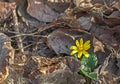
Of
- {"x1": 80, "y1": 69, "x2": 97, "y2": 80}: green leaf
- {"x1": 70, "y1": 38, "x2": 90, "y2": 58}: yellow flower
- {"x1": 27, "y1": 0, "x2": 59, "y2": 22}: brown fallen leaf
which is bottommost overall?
{"x1": 80, "y1": 69, "x2": 97, "y2": 80}: green leaf

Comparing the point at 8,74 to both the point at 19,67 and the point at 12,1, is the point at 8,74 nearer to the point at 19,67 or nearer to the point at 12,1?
the point at 19,67

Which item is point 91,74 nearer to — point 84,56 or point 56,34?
point 84,56

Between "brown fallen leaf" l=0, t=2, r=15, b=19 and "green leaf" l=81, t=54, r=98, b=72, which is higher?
"brown fallen leaf" l=0, t=2, r=15, b=19

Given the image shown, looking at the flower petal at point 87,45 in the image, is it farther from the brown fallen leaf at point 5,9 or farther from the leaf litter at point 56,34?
the brown fallen leaf at point 5,9

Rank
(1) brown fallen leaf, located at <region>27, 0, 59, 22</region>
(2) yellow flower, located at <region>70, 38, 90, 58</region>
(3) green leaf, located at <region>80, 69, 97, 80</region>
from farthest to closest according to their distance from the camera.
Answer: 1. (1) brown fallen leaf, located at <region>27, 0, 59, 22</region>
2. (2) yellow flower, located at <region>70, 38, 90, 58</region>
3. (3) green leaf, located at <region>80, 69, 97, 80</region>

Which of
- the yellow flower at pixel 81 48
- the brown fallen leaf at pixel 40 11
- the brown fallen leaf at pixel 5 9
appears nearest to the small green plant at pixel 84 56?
the yellow flower at pixel 81 48

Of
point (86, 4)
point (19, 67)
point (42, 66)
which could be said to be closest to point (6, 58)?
point (19, 67)

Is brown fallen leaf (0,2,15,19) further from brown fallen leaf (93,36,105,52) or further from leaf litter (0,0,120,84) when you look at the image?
brown fallen leaf (93,36,105,52)

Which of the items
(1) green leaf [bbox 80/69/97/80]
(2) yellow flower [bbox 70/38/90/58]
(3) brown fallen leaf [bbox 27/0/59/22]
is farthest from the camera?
(3) brown fallen leaf [bbox 27/0/59/22]

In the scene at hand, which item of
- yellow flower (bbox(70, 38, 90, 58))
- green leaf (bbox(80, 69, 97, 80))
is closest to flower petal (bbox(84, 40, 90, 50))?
yellow flower (bbox(70, 38, 90, 58))
